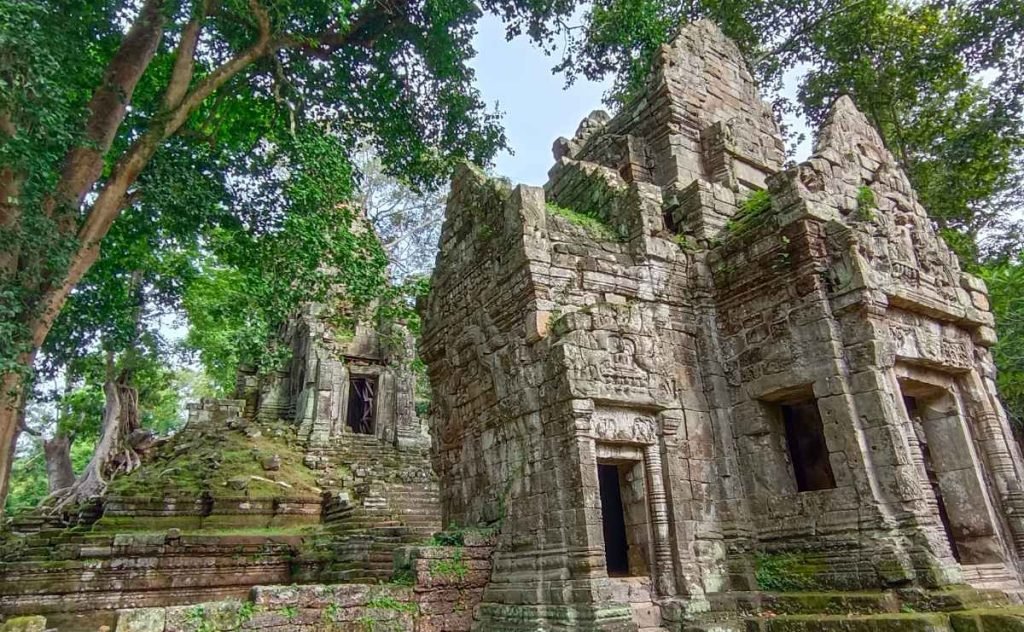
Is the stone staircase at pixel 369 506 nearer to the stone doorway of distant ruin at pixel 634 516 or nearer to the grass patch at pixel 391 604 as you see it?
the grass patch at pixel 391 604

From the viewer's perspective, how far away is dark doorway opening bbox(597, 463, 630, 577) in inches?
307

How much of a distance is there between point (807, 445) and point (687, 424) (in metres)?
1.88

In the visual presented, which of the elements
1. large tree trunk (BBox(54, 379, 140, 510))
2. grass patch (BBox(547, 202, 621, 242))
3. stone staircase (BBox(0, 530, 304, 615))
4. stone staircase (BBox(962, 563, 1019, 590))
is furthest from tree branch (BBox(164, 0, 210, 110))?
stone staircase (BBox(962, 563, 1019, 590))

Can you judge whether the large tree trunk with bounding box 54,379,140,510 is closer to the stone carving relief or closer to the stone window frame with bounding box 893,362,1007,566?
the stone carving relief

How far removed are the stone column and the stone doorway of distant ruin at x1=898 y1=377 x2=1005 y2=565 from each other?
2.52 metres

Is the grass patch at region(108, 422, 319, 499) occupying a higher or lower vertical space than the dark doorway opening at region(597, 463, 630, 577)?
higher

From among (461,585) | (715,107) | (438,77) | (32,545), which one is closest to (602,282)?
(461,585)

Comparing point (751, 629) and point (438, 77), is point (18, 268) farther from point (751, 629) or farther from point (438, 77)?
point (751, 629)

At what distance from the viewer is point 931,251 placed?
779 cm

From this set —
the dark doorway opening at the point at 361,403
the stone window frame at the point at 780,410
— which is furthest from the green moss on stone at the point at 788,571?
the dark doorway opening at the point at 361,403

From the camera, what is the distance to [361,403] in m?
22.6

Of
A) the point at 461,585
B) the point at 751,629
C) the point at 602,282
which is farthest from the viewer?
the point at 602,282

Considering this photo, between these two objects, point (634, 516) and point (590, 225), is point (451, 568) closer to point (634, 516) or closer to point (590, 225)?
point (634, 516)

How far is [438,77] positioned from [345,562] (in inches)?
352
